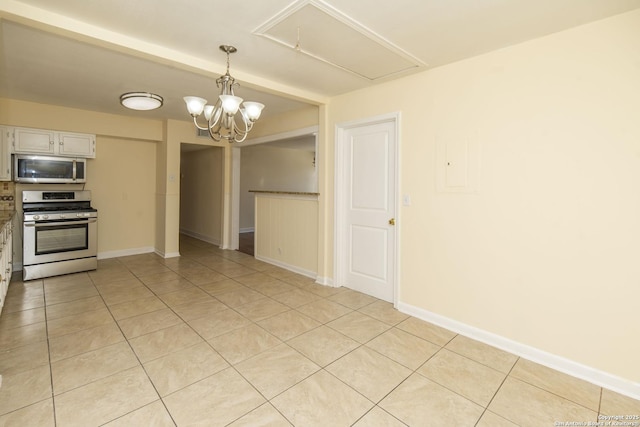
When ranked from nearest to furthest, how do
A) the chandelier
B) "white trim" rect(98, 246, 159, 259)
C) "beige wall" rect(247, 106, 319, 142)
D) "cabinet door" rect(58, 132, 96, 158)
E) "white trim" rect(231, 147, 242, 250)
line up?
the chandelier → "beige wall" rect(247, 106, 319, 142) → "cabinet door" rect(58, 132, 96, 158) → "white trim" rect(98, 246, 159, 259) → "white trim" rect(231, 147, 242, 250)

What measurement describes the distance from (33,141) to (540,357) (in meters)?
6.30

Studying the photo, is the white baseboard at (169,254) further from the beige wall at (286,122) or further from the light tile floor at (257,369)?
the beige wall at (286,122)

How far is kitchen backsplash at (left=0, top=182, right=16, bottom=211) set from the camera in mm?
4348

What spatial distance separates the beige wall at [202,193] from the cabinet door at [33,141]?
A: 2569 millimetres

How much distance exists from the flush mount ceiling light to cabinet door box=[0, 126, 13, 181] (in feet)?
6.49

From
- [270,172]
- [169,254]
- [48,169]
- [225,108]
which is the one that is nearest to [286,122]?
[225,108]

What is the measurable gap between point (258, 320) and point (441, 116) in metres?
2.59

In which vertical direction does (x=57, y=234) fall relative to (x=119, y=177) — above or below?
below

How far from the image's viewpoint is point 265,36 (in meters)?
2.33

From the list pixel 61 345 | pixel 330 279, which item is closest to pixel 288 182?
pixel 330 279

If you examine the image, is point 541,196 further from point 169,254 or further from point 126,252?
point 126,252

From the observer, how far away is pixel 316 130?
4.24m

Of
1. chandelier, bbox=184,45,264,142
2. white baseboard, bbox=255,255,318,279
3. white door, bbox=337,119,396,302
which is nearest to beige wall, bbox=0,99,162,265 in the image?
white baseboard, bbox=255,255,318,279

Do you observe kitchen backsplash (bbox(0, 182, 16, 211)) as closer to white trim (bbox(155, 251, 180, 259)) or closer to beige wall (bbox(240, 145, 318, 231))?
white trim (bbox(155, 251, 180, 259))
